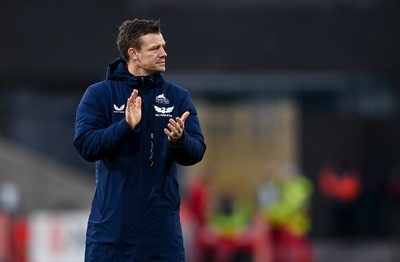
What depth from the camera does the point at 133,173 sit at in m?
7.10

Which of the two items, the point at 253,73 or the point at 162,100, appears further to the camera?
the point at 253,73

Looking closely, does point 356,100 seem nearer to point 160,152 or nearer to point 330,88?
point 330,88

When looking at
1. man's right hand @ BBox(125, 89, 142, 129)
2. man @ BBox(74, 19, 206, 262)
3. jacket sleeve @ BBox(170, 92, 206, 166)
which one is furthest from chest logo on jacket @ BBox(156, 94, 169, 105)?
man's right hand @ BBox(125, 89, 142, 129)

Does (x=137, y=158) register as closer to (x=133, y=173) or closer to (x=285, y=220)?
(x=133, y=173)

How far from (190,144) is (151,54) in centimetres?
50

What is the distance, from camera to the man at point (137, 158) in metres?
7.09

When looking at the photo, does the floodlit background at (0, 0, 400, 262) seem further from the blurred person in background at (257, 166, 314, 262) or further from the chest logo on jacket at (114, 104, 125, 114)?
the chest logo on jacket at (114, 104, 125, 114)

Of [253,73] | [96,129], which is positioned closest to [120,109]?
[96,129]

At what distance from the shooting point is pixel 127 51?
Answer: 7.18m

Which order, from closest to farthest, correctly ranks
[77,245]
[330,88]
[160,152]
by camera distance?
[160,152] → [77,245] → [330,88]

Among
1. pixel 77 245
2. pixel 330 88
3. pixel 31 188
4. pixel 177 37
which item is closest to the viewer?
pixel 77 245

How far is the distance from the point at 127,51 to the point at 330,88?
81.5 feet

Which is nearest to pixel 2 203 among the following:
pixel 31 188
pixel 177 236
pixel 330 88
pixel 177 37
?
pixel 31 188

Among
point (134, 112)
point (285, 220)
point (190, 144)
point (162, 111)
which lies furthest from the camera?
point (285, 220)
